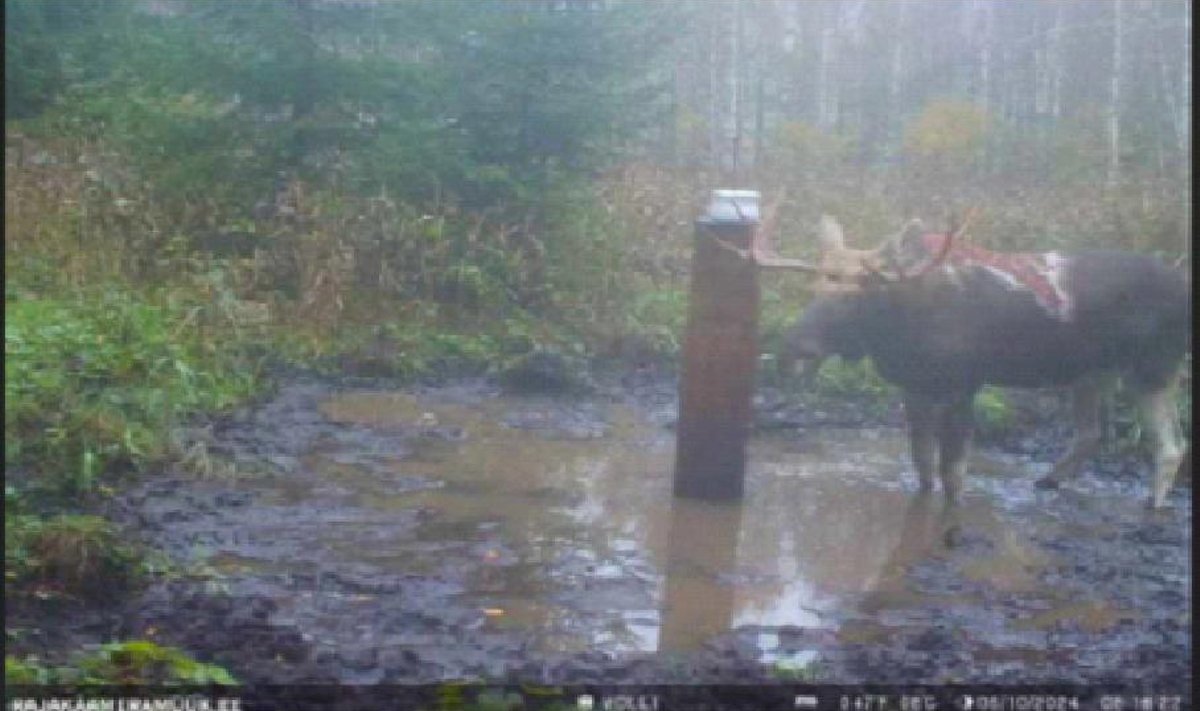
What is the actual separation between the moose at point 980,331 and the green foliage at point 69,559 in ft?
7.28

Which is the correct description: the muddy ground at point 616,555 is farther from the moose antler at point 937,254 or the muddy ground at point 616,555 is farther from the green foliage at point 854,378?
the moose antler at point 937,254

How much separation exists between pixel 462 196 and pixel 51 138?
122cm

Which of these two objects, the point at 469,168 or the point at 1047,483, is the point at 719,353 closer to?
the point at 469,168

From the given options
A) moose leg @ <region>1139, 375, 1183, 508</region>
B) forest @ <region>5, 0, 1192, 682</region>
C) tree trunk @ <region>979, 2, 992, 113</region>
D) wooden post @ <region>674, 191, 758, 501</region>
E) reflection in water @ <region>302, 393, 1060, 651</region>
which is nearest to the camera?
reflection in water @ <region>302, 393, 1060, 651</region>

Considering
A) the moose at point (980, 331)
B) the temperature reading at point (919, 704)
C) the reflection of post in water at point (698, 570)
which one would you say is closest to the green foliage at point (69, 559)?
the reflection of post in water at point (698, 570)

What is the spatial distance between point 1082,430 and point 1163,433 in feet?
0.99

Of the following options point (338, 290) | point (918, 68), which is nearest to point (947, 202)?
point (918, 68)

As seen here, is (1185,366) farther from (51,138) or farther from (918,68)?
(51,138)

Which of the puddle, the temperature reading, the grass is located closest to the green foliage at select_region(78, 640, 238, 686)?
the grass

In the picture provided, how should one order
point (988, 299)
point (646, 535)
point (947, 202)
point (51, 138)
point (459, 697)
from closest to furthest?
point (459, 697), point (51, 138), point (646, 535), point (947, 202), point (988, 299)

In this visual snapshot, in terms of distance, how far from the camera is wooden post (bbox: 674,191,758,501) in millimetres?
5566

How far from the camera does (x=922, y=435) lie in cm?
607

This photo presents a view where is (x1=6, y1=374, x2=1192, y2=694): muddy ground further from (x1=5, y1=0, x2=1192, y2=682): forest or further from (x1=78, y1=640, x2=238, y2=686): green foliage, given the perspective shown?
(x1=5, y1=0, x2=1192, y2=682): forest

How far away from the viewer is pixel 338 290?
17.6 ft
